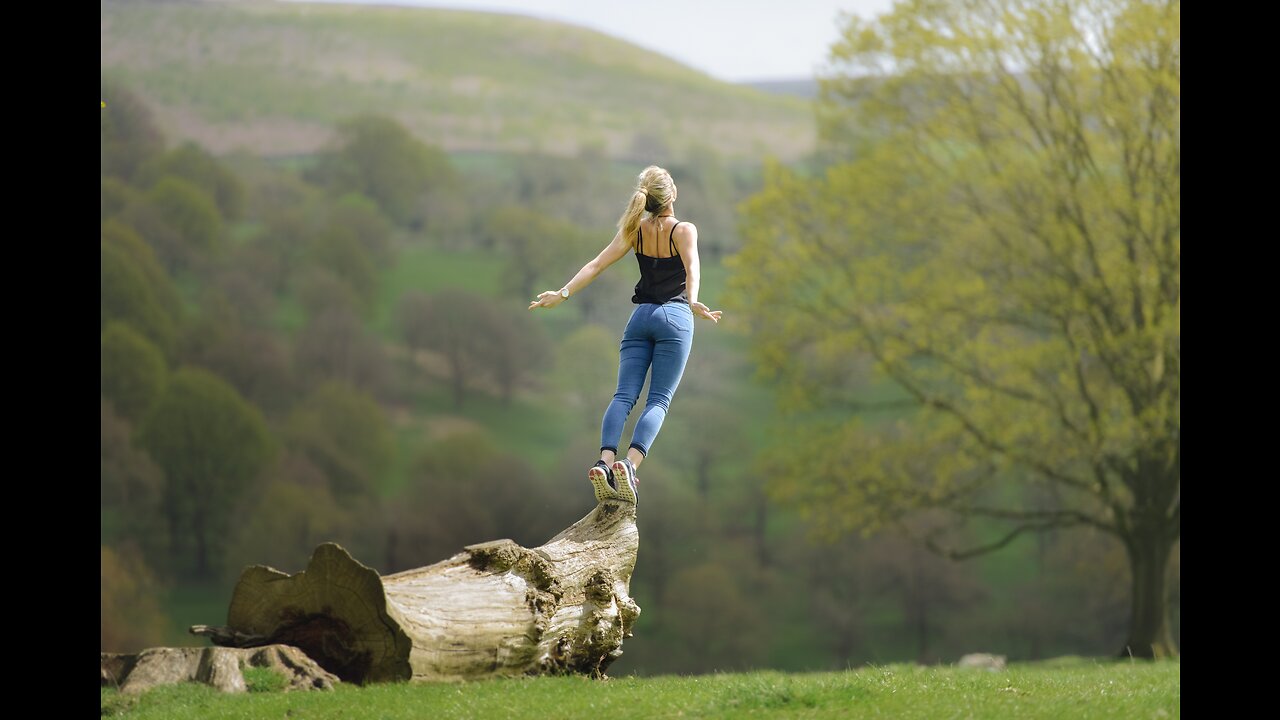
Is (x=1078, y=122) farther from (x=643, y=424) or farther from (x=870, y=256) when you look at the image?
(x=643, y=424)

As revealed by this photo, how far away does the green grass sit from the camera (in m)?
8.05

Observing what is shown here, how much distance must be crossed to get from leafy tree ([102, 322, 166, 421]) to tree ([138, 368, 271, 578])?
0.61 m

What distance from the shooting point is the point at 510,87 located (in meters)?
44.9

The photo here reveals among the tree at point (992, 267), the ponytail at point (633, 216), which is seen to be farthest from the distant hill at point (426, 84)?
the ponytail at point (633, 216)

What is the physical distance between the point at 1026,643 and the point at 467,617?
29697 millimetres

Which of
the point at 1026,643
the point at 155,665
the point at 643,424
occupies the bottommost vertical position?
the point at 1026,643

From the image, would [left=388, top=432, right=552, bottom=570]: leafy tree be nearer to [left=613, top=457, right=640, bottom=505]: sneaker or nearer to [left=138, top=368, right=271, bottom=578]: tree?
[left=138, top=368, right=271, bottom=578]: tree

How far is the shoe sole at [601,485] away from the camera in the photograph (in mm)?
9531

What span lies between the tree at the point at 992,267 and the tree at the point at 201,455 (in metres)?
17.7

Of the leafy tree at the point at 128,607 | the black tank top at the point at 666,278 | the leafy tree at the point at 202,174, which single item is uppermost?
the leafy tree at the point at 202,174

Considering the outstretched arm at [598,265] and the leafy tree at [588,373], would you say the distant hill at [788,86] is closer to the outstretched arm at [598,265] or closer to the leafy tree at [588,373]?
the leafy tree at [588,373]

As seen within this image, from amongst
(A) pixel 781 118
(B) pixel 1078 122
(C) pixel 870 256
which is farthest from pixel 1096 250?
(A) pixel 781 118

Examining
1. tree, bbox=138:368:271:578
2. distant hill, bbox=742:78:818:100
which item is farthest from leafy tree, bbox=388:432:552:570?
distant hill, bbox=742:78:818:100

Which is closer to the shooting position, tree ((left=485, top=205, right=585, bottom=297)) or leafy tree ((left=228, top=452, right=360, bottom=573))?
leafy tree ((left=228, top=452, right=360, bottom=573))
